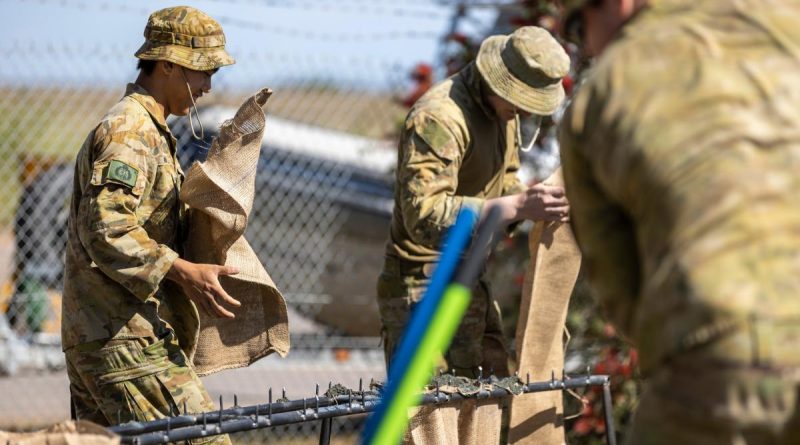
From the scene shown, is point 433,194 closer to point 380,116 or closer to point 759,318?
point 759,318

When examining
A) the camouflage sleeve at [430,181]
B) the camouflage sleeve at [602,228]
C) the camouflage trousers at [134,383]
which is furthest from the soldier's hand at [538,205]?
the camouflage sleeve at [602,228]

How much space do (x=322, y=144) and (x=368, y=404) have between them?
231 inches

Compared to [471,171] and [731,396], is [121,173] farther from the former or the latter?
[731,396]

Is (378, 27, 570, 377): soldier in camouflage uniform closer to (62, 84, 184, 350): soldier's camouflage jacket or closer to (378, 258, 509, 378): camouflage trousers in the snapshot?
(378, 258, 509, 378): camouflage trousers

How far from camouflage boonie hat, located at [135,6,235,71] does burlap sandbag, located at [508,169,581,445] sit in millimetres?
1418

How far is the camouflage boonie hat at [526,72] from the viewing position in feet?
16.0

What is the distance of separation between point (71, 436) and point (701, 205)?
150 centimetres

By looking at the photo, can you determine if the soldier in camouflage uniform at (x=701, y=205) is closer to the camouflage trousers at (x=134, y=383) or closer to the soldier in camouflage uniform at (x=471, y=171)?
the camouflage trousers at (x=134, y=383)

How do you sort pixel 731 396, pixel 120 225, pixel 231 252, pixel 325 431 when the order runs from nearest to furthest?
pixel 731 396, pixel 325 431, pixel 120 225, pixel 231 252

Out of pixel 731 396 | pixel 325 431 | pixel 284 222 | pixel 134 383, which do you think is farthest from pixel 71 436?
pixel 284 222

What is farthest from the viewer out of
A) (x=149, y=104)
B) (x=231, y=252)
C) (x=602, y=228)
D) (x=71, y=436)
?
(x=231, y=252)

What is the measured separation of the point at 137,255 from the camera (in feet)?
12.7

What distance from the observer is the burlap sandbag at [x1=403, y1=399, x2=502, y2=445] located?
3.96 metres

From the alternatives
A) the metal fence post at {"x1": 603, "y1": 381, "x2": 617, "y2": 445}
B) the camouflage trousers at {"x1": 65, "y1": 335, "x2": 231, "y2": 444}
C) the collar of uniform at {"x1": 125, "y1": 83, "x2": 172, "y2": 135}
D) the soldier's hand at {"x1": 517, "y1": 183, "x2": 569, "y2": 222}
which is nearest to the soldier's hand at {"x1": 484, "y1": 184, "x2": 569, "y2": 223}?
the soldier's hand at {"x1": 517, "y1": 183, "x2": 569, "y2": 222}
